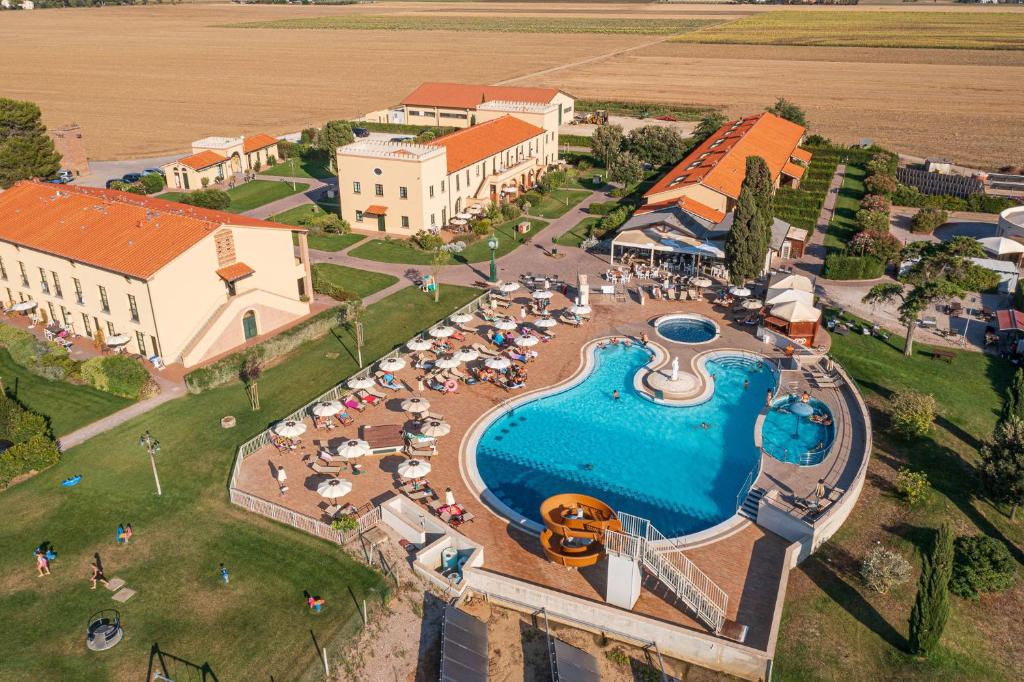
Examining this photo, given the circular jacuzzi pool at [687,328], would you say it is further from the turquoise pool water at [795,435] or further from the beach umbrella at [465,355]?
the beach umbrella at [465,355]

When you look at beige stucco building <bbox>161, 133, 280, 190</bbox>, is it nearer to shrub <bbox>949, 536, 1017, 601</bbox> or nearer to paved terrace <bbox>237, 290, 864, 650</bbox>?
paved terrace <bbox>237, 290, 864, 650</bbox>

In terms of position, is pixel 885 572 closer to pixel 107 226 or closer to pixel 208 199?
pixel 107 226

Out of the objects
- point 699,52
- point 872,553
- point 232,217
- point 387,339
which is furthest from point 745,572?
point 699,52

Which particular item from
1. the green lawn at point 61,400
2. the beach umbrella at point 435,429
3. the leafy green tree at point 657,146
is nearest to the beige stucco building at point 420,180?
the leafy green tree at point 657,146

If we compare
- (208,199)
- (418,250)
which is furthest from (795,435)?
(208,199)

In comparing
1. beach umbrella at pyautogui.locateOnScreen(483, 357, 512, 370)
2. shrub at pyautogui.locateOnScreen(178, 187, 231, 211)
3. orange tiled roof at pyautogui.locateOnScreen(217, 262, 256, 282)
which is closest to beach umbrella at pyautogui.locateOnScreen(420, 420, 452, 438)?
beach umbrella at pyautogui.locateOnScreen(483, 357, 512, 370)
